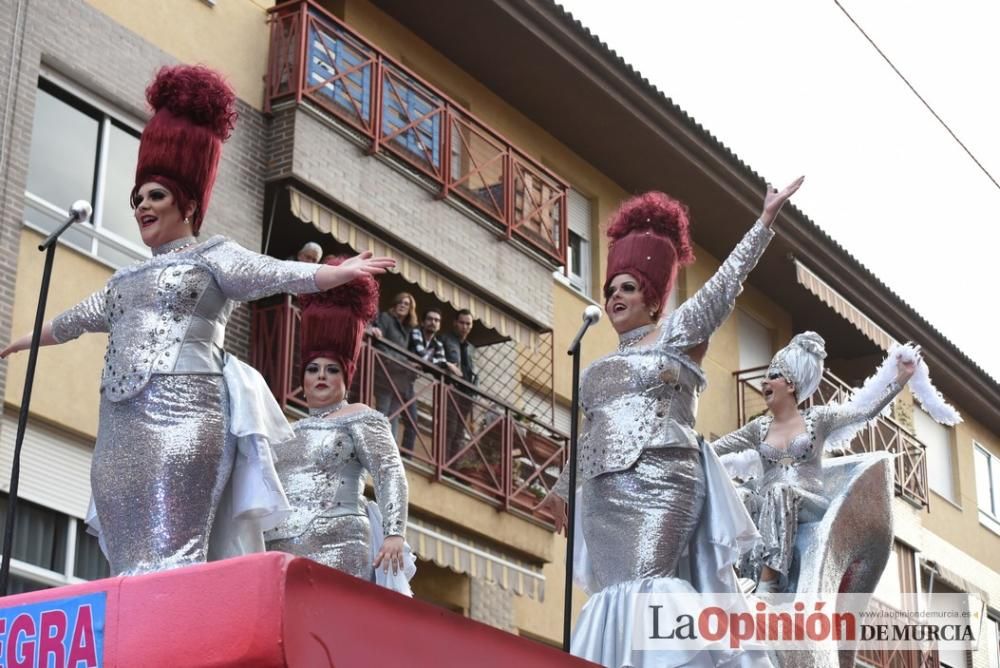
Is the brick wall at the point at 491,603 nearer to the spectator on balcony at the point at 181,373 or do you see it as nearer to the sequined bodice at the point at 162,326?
the spectator on balcony at the point at 181,373

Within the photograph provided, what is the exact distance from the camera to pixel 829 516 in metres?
9.35

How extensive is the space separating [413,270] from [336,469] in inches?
364

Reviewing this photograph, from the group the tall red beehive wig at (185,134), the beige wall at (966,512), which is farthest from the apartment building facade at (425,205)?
the tall red beehive wig at (185,134)

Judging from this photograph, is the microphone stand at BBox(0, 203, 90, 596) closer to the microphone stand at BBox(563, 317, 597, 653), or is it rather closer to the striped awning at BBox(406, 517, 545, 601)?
the microphone stand at BBox(563, 317, 597, 653)

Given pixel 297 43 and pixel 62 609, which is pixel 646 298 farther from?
pixel 297 43

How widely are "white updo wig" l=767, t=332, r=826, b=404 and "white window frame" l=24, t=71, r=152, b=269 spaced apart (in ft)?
19.4

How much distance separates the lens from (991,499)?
32.5m

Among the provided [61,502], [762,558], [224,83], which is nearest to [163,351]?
[224,83]

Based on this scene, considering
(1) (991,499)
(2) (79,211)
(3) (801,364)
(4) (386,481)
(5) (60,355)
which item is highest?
(1) (991,499)

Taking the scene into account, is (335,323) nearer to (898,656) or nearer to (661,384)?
(661,384)

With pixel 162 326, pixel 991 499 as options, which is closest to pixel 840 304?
pixel 991 499

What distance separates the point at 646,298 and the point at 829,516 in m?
2.12

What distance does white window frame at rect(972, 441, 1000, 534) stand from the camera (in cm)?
3183

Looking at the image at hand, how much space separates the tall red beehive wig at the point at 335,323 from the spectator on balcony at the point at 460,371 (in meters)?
8.40
